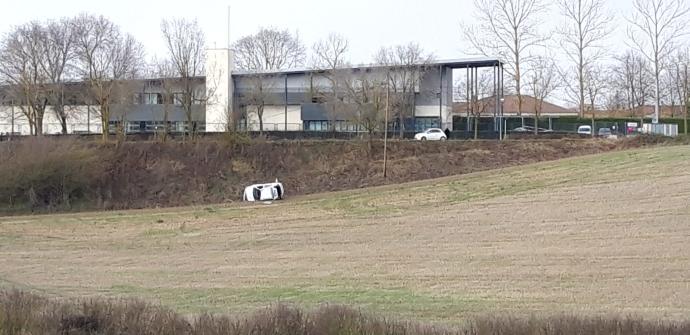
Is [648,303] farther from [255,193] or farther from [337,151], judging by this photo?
[337,151]

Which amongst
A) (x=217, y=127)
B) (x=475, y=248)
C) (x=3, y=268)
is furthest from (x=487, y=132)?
(x=3, y=268)

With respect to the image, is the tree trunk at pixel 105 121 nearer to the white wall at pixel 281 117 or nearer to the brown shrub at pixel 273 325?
the white wall at pixel 281 117

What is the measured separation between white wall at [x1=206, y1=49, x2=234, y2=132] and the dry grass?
112 feet

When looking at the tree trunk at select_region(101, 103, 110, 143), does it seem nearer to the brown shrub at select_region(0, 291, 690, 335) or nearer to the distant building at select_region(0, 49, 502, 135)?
the distant building at select_region(0, 49, 502, 135)

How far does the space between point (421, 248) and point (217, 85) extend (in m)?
58.3

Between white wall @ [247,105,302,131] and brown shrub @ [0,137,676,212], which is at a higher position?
white wall @ [247,105,302,131]

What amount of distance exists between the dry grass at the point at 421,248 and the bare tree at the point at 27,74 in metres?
34.0

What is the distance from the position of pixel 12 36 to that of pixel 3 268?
6100 centimetres

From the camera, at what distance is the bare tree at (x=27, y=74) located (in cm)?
7600

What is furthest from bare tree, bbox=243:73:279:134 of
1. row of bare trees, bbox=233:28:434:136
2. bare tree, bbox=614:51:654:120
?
bare tree, bbox=614:51:654:120

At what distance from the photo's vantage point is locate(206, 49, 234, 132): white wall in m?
78.7

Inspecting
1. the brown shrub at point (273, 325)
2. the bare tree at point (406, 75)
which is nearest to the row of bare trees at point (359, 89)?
the bare tree at point (406, 75)

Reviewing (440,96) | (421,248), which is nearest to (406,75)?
(440,96)

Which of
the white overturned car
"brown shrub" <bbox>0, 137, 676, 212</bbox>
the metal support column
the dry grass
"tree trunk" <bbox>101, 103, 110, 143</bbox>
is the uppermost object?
the metal support column
